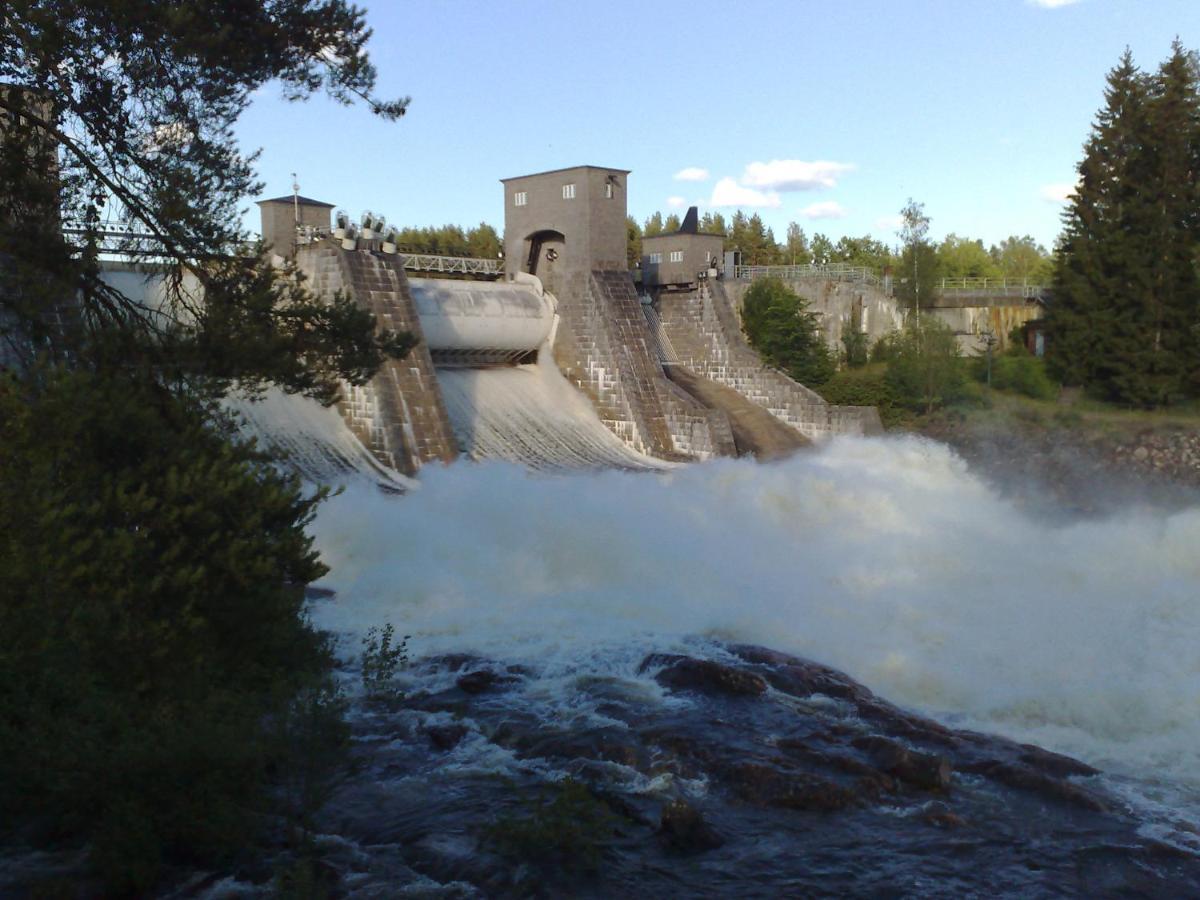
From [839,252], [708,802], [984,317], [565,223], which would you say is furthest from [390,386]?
[839,252]

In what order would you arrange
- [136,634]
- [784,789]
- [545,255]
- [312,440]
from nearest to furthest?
[136,634]
[784,789]
[312,440]
[545,255]

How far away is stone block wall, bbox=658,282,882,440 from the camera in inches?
1000

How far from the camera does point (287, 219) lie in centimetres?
2141

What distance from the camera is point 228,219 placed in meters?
8.91

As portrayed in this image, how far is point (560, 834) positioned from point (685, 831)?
3.14 ft

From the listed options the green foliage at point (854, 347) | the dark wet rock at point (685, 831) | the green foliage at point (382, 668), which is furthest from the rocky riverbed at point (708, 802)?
the green foliage at point (854, 347)

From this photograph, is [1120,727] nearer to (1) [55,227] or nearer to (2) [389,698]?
(2) [389,698]

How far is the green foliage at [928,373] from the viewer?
89.9ft

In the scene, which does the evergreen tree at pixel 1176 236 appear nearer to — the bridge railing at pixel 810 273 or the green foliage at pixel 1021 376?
the green foliage at pixel 1021 376

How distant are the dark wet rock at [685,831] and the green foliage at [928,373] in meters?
20.8

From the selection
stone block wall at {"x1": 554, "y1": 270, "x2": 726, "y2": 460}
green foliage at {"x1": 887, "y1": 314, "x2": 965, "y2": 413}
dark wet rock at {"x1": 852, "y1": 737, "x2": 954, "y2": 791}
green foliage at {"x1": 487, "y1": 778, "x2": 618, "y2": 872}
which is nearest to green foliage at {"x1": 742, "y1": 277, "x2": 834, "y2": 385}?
green foliage at {"x1": 887, "y1": 314, "x2": 965, "y2": 413}

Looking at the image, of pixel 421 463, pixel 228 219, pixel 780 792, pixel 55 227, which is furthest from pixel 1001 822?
pixel 421 463

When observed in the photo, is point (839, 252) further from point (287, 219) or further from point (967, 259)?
point (287, 219)

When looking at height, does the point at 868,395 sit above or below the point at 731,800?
above
